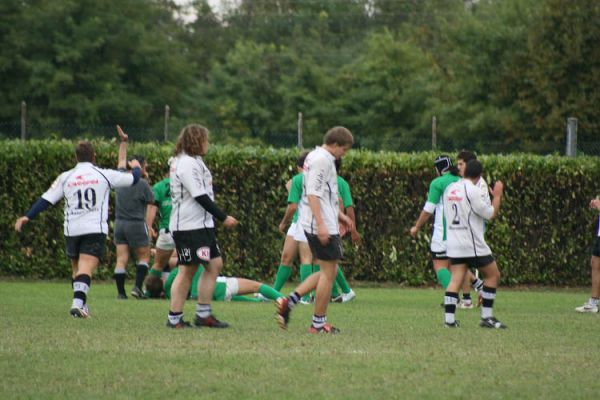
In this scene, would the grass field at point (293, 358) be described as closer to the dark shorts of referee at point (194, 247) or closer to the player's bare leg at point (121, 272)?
the dark shorts of referee at point (194, 247)

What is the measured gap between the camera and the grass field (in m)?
7.46

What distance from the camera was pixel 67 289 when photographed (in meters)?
18.7

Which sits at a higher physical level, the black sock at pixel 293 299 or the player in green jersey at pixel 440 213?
the player in green jersey at pixel 440 213

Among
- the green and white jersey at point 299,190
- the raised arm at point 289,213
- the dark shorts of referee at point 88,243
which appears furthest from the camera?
the raised arm at point 289,213

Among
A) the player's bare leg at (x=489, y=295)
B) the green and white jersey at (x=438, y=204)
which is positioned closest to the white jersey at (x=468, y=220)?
the player's bare leg at (x=489, y=295)

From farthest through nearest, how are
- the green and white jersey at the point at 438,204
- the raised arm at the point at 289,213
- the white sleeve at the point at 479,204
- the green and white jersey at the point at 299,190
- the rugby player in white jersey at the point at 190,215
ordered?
the raised arm at the point at 289,213 < the green and white jersey at the point at 299,190 < the green and white jersey at the point at 438,204 < the white sleeve at the point at 479,204 < the rugby player in white jersey at the point at 190,215

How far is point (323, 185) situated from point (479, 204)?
6.69 ft

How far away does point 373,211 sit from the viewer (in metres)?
21.3

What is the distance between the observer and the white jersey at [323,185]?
1075 cm

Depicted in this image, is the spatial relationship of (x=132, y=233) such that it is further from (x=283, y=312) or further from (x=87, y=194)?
(x=283, y=312)

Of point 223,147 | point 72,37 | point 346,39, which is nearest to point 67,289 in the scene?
point 223,147

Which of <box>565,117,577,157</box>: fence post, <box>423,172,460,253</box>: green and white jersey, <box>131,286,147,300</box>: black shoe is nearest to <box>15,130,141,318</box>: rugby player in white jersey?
<box>423,172,460,253</box>: green and white jersey

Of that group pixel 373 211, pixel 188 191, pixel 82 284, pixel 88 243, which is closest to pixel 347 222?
pixel 188 191

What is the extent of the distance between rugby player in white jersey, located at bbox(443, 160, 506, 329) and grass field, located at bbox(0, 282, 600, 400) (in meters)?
0.29
